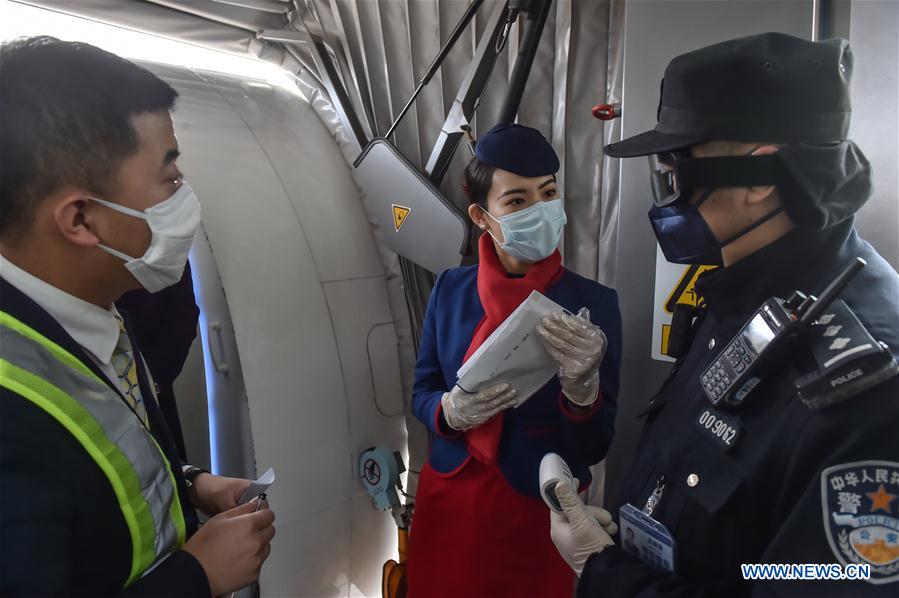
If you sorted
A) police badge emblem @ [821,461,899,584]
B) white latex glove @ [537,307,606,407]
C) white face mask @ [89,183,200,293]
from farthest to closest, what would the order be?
white latex glove @ [537,307,606,407] < white face mask @ [89,183,200,293] < police badge emblem @ [821,461,899,584]

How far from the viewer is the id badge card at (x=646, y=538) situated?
2.90 feet

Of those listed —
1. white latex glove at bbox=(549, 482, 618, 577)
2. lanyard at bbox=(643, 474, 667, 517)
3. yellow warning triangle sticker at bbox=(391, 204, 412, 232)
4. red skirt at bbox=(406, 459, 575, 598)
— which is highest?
yellow warning triangle sticker at bbox=(391, 204, 412, 232)

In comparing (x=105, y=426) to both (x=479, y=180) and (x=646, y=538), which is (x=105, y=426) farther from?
(x=479, y=180)

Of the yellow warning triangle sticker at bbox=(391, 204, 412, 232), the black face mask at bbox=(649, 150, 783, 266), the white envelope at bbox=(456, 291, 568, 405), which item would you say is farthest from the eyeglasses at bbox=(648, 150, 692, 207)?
the yellow warning triangle sticker at bbox=(391, 204, 412, 232)

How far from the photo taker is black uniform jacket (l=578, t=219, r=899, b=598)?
26.2 inches

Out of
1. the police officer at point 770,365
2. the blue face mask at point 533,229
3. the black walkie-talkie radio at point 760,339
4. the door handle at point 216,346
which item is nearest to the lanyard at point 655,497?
the police officer at point 770,365

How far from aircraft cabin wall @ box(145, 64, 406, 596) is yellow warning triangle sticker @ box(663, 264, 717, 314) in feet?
4.53

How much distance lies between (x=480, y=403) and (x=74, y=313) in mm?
916

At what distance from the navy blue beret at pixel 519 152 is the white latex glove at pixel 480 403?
2.06 feet

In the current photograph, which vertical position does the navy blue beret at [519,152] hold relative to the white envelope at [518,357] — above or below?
above

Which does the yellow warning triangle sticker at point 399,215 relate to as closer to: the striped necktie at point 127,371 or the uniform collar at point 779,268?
the striped necktie at point 127,371

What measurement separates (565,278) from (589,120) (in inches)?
32.5

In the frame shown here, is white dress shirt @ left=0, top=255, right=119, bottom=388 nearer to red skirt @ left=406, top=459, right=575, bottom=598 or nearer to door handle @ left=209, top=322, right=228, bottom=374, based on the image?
red skirt @ left=406, top=459, right=575, bottom=598

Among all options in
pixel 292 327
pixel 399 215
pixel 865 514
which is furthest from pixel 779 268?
pixel 292 327
